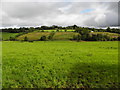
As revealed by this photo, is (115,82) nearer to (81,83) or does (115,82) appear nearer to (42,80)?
(81,83)

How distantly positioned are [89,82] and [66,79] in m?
1.64

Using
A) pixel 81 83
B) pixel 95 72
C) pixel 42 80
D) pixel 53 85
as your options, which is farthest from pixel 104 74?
pixel 42 80

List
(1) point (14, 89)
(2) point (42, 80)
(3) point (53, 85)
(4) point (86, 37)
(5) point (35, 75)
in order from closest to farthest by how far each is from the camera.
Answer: (1) point (14, 89) < (3) point (53, 85) < (2) point (42, 80) < (5) point (35, 75) < (4) point (86, 37)

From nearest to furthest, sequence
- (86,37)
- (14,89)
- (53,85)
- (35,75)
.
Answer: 1. (14,89)
2. (53,85)
3. (35,75)
4. (86,37)

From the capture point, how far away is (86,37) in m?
89.1

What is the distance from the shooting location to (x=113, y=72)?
9.50 m

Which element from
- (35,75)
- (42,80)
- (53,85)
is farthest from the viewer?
(35,75)

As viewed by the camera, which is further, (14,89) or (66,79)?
(66,79)

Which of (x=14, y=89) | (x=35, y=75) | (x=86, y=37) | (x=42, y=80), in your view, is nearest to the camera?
(x=14, y=89)

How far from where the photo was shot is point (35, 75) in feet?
29.5

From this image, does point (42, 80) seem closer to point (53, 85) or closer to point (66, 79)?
point (53, 85)

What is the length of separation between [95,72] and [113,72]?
4.90ft

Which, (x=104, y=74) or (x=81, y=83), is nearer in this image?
(x=81, y=83)

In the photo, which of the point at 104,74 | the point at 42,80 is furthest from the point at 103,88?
the point at 42,80
